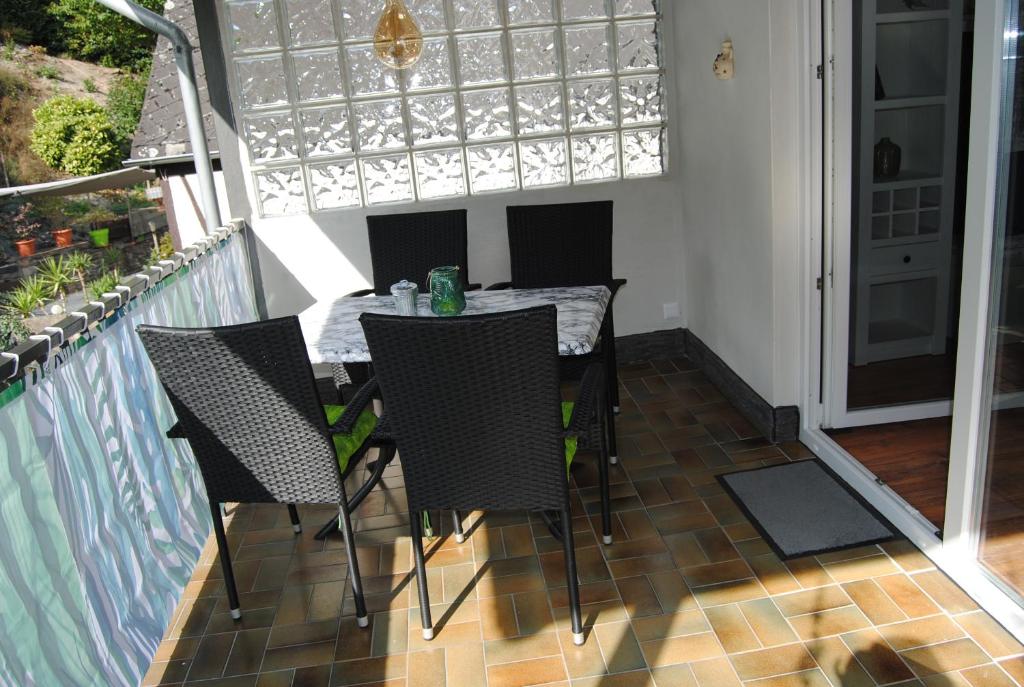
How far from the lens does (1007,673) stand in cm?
201

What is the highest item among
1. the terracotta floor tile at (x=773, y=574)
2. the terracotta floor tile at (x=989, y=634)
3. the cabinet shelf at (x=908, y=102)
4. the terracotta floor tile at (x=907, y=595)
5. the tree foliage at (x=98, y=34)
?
the tree foliage at (x=98, y=34)

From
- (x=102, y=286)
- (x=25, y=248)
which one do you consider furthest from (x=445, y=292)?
(x=25, y=248)

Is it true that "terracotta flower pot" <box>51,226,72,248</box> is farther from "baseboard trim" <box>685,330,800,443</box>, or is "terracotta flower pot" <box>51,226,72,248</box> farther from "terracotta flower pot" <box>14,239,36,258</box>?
"baseboard trim" <box>685,330,800,443</box>

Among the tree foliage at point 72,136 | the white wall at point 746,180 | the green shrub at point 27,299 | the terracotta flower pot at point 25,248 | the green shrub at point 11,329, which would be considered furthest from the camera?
the tree foliage at point 72,136

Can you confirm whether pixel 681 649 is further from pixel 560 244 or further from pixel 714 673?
pixel 560 244

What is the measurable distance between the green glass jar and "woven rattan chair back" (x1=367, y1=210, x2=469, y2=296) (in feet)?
3.04

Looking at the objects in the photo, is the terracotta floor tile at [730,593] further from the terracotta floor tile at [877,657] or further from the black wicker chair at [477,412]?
the black wicker chair at [477,412]

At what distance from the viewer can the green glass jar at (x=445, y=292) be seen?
9.16 feet

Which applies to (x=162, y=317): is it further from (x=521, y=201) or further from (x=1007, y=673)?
(x=1007, y=673)

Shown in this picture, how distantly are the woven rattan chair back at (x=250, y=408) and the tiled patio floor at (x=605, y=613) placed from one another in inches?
18.4

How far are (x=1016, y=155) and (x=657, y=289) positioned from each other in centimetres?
261

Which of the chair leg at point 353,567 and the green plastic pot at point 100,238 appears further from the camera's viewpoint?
the green plastic pot at point 100,238

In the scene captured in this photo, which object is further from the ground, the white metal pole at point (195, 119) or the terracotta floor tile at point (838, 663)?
the white metal pole at point (195, 119)

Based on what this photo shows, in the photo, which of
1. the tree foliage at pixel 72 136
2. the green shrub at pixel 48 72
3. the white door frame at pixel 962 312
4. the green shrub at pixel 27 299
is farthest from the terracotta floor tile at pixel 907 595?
the green shrub at pixel 48 72
